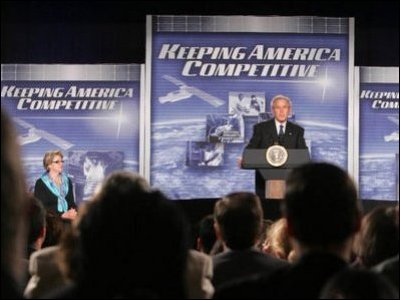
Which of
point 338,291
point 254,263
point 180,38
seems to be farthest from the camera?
point 180,38

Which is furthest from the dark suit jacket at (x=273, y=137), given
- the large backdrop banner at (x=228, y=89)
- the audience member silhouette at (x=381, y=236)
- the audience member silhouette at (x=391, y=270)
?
the audience member silhouette at (x=391, y=270)

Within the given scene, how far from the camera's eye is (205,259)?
209 centimetres

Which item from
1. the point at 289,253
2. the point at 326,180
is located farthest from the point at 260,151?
the point at 326,180

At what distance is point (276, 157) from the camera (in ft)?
22.2

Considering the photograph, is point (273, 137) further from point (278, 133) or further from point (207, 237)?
point (207, 237)

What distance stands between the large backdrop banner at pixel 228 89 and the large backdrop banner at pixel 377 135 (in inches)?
6.1

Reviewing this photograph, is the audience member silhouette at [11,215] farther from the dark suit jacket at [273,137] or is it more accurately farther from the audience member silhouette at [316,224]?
the dark suit jacket at [273,137]

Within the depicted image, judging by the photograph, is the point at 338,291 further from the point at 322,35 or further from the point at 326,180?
the point at 322,35

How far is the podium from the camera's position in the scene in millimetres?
6617

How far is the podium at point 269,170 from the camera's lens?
662cm

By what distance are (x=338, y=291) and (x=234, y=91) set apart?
7.71m

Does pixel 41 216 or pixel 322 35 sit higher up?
pixel 322 35

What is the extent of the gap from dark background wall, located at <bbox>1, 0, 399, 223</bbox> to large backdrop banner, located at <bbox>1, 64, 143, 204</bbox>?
0.86 feet

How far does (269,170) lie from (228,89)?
2374 millimetres
